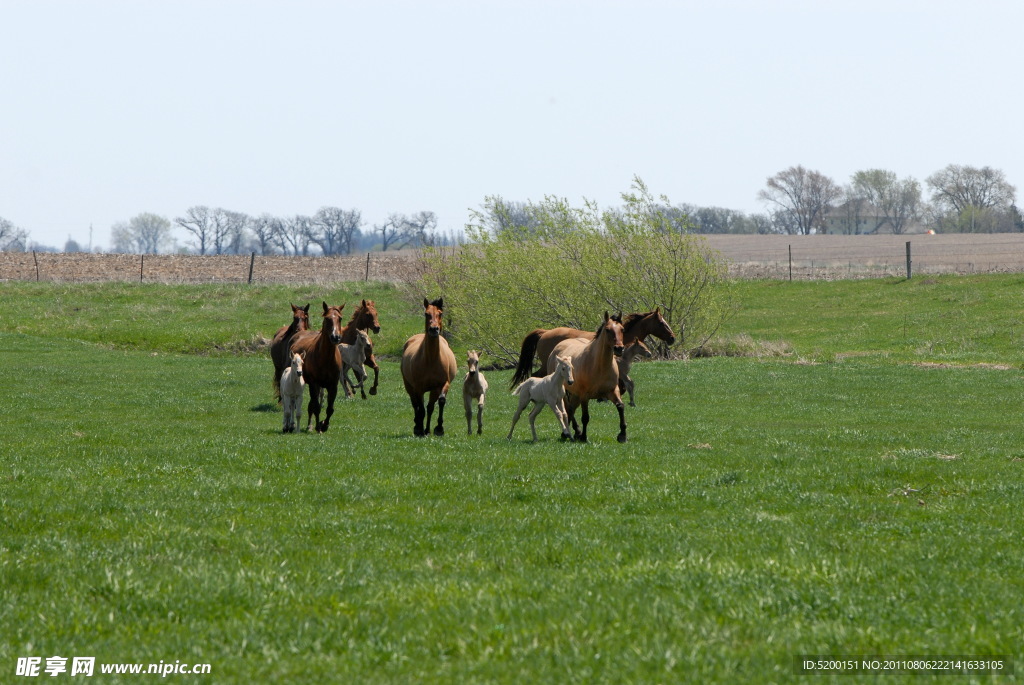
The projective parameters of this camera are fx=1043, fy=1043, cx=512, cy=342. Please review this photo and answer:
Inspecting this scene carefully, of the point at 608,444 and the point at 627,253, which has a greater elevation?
the point at 627,253

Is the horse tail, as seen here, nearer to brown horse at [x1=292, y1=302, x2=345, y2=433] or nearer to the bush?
brown horse at [x1=292, y1=302, x2=345, y2=433]

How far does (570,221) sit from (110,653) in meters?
43.0

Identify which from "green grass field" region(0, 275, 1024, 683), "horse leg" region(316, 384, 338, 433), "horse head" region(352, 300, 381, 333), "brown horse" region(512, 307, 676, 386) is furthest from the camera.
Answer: "horse head" region(352, 300, 381, 333)

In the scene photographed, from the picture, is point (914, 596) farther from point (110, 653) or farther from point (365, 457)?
point (365, 457)

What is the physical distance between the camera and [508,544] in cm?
1031

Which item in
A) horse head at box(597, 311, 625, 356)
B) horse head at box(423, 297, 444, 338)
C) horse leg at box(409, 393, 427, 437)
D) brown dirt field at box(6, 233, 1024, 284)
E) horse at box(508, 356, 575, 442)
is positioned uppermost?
brown dirt field at box(6, 233, 1024, 284)

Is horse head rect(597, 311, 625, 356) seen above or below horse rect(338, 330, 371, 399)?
above

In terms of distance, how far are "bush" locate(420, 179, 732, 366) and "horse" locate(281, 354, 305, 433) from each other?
974 inches

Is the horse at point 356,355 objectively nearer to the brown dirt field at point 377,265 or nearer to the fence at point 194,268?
the brown dirt field at point 377,265

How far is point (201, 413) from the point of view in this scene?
26.9 meters

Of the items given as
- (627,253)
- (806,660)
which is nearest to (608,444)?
(806,660)

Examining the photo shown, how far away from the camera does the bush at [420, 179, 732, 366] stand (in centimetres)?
4647

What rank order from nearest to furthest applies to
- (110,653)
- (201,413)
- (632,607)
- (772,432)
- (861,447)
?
(110,653)
(632,607)
(861,447)
(772,432)
(201,413)

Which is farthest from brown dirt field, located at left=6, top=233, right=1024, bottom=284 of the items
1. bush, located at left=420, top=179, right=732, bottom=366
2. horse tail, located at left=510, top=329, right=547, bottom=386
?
horse tail, located at left=510, top=329, right=547, bottom=386
